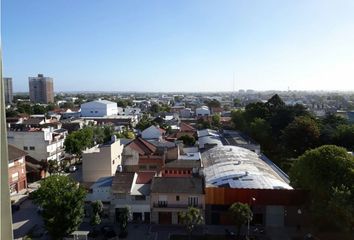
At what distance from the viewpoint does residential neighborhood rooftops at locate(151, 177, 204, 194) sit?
29.4 meters

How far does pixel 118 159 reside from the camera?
40.2 metres

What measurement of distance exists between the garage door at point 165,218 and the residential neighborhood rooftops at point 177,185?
1.96m

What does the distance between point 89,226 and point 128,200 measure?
146 inches

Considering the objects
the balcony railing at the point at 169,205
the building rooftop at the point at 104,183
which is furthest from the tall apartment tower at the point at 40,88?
the balcony railing at the point at 169,205

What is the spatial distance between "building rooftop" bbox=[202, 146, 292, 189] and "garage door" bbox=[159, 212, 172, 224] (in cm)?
412

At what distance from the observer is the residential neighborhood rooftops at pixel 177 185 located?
1156 inches

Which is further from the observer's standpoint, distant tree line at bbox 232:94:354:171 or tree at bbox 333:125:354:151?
distant tree line at bbox 232:94:354:171

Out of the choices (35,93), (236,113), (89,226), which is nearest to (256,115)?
(236,113)

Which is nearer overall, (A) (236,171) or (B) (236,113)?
(A) (236,171)

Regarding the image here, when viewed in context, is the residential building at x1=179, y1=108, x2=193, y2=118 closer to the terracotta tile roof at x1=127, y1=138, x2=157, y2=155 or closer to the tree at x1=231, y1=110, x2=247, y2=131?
the tree at x1=231, y1=110, x2=247, y2=131

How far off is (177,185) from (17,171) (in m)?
19.0

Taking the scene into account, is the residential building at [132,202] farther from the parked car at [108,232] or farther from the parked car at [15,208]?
the parked car at [15,208]

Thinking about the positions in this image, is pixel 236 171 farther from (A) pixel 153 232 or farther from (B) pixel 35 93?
(B) pixel 35 93

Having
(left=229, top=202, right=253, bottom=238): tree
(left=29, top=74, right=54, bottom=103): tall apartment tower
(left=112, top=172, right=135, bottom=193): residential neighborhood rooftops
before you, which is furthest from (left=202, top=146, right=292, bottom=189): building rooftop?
(left=29, top=74, right=54, bottom=103): tall apartment tower
